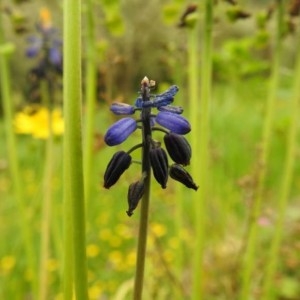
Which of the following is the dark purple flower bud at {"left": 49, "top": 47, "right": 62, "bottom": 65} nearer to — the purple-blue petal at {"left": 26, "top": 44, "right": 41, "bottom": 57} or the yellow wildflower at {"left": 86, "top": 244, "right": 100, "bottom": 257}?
the purple-blue petal at {"left": 26, "top": 44, "right": 41, "bottom": 57}

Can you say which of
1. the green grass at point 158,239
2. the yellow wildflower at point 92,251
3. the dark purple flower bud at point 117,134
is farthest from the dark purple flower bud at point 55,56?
the yellow wildflower at point 92,251

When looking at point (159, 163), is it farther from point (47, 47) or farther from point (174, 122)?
point (47, 47)

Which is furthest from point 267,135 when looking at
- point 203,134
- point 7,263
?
point 7,263

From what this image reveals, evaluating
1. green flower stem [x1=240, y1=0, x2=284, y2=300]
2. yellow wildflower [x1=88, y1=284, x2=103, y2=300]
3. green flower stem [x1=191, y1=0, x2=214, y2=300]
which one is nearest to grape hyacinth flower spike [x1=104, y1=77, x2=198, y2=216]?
green flower stem [x1=191, y1=0, x2=214, y2=300]

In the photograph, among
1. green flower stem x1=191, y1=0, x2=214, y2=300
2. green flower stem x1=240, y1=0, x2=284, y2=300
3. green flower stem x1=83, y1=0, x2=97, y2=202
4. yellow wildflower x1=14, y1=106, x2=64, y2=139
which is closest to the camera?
green flower stem x1=191, y1=0, x2=214, y2=300

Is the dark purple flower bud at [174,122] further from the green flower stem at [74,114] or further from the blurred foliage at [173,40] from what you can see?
the blurred foliage at [173,40]

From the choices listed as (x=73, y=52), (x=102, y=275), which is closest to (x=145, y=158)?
(x=73, y=52)
